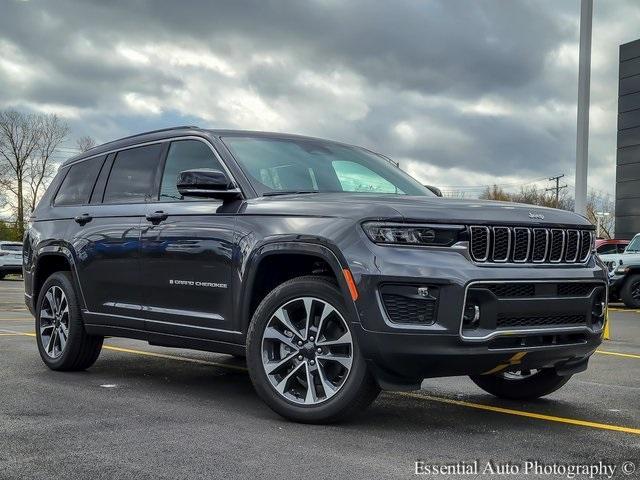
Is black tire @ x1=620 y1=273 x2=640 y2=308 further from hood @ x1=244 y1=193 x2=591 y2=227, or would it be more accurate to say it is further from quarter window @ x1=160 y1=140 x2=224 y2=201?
quarter window @ x1=160 y1=140 x2=224 y2=201

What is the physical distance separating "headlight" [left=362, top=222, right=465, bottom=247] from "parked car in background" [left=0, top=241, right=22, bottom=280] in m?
29.9

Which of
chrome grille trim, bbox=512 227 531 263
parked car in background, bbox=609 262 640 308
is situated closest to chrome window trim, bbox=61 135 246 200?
chrome grille trim, bbox=512 227 531 263

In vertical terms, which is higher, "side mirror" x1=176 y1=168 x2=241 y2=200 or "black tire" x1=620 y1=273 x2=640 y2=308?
"side mirror" x1=176 y1=168 x2=241 y2=200

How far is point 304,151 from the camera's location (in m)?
6.26

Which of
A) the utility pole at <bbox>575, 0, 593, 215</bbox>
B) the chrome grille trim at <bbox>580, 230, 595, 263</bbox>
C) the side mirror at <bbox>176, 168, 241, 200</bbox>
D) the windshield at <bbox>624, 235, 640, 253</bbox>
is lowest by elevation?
the windshield at <bbox>624, 235, 640, 253</bbox>

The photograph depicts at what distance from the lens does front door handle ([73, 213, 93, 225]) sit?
7.00 metres

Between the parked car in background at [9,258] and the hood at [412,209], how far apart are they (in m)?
29.1

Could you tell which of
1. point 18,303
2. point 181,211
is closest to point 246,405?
point 181,211

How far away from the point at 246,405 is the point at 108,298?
167 cm

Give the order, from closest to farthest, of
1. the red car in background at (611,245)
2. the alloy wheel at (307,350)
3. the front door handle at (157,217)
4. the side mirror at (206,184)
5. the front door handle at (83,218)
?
the alloy wheel at (307,350) < the side mirror at (206,184) < the front door handle at (157,217) < the front door handle at (83,218) < the red car in background at (611,245)

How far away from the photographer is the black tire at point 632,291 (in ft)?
65.0

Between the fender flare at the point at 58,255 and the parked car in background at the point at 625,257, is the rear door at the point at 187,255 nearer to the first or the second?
the fender flare at the point at 58,255

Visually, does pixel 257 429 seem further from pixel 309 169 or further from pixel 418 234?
pixel 309 169

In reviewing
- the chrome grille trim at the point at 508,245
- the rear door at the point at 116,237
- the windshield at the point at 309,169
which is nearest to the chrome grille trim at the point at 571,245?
the chrome grille trim at the point at 508,245
